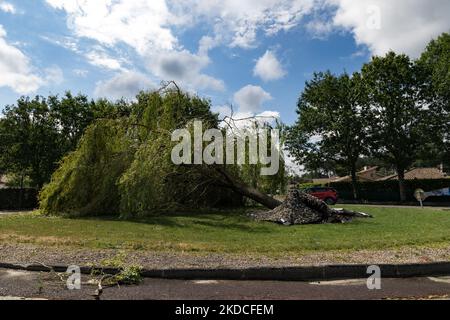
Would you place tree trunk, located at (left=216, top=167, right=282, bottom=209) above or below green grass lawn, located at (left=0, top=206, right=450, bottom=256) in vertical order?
above

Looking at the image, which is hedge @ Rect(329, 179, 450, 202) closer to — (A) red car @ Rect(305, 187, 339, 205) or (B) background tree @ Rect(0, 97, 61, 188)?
(A) red car @ Rect(305, 187, 339, 205)

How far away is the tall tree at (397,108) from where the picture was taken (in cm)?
4356

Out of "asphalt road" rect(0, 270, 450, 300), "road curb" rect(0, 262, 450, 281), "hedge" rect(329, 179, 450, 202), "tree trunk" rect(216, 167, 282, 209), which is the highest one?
"hedge" rect(329, 179, 450, 202)

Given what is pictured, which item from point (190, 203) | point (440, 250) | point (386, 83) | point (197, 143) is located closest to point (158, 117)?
point (197, 143)

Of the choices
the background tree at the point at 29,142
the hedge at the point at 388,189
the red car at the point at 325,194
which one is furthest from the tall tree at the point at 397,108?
the background tree at the point at 29,142

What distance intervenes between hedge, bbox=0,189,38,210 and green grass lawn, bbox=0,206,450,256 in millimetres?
24497

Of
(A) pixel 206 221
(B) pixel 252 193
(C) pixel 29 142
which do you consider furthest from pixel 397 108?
(C) pixel 29 142

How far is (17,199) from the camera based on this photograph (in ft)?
122

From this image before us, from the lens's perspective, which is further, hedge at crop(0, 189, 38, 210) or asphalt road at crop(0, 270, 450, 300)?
hedge at crop(0, 189, 38, 210)

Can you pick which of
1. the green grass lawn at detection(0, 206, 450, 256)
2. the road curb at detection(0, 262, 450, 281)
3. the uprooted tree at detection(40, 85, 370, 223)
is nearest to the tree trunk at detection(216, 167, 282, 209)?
the uprooted tree at detection(40, 85, 370, 223)

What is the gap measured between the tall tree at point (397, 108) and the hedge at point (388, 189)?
3.19m

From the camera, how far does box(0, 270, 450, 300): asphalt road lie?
19.9 feet

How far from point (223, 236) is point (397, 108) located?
123 ft
